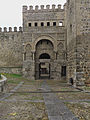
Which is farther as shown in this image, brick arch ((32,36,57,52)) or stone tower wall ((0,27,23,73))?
stone tower wall ((0,27,23,73))

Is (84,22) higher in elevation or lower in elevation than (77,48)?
higher

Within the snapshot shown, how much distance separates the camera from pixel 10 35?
2045 centimetres

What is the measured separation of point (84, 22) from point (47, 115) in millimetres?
8233

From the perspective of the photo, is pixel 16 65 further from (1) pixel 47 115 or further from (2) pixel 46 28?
(1) pixel 47 115

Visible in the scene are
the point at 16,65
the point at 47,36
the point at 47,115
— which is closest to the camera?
the point at 47,115

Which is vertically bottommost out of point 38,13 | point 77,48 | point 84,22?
point 77,48

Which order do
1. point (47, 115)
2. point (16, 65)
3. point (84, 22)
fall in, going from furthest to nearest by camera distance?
point (16, 65) < point (84, 22) < point (47, 115)

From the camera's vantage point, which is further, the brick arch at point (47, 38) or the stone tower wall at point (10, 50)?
the stone tower wall at point (10, 50)

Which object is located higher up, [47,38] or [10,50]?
[47,38]

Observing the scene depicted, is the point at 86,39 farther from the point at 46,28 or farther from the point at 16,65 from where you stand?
the point at 16,65

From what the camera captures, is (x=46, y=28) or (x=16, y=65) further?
(x=16, y=65)

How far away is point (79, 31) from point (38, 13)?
9099mm

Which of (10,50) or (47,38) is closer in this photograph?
(47,38)

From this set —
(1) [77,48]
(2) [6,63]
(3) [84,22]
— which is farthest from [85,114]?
(2) [6,63]
